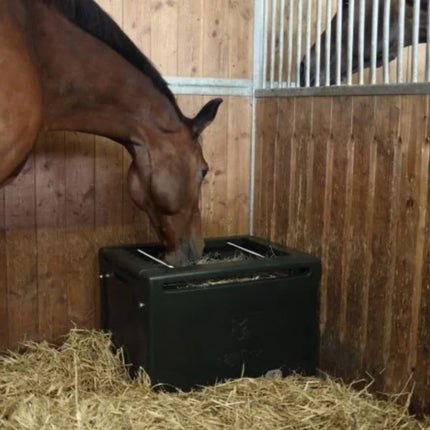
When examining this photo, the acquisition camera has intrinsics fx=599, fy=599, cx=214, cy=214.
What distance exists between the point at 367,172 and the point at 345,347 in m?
0.67

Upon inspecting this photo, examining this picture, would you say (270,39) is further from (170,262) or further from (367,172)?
(170,262)

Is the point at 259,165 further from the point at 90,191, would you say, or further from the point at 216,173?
the point at 90,191

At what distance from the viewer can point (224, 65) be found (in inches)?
109

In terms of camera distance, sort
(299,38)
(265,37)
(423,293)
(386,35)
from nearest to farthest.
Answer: (423,293) → (386,35) → (299,38) → (265,37)

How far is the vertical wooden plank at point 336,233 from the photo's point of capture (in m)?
2.24

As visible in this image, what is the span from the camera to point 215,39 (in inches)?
108

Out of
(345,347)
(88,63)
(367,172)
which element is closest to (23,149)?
(88,63)

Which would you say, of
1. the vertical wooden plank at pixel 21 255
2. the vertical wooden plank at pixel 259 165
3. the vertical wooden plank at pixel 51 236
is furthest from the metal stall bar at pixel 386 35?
the vertical wooden plank at pixel 21 255

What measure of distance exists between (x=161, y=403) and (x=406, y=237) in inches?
38.2

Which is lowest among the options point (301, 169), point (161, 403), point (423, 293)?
point (161, 403)

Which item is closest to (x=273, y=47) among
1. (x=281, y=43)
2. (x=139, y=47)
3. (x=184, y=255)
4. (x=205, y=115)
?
(x=281, y=43)

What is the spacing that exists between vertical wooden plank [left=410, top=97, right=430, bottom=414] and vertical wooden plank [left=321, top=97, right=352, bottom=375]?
38 cm

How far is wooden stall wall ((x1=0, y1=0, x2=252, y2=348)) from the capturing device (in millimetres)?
2453

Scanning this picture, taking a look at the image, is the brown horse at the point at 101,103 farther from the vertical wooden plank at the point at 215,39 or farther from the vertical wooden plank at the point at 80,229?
the vertical wooden plank at the point at 215,39
